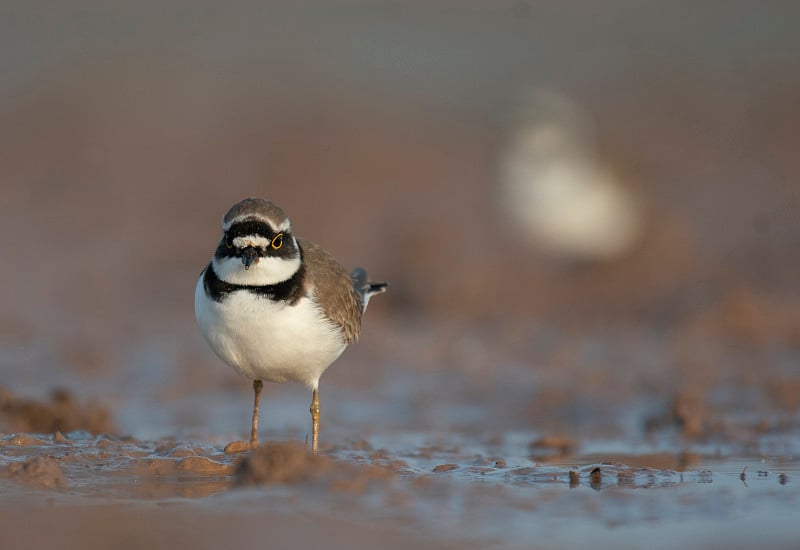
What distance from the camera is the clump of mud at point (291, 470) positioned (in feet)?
19.6

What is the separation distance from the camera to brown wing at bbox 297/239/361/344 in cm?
703

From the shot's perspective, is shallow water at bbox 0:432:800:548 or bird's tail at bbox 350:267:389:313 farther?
bird's tail at bbox 350:267:389:313

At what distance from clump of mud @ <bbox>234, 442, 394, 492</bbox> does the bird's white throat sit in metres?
0.95

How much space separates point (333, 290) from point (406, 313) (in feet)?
19.7

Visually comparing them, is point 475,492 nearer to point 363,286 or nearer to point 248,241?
point 248,241

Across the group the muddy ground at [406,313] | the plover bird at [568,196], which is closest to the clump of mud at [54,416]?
the muddy ground at [406,313]

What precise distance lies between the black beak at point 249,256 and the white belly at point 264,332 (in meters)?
0.20

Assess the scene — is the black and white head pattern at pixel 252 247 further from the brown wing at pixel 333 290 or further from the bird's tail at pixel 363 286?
the bird's tail at pixel 363 286

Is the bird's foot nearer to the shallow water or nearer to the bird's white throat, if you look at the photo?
the shallow water

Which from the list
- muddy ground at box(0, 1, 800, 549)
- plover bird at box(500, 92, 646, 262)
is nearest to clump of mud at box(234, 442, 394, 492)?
Answer: muddy ground at box(0, 1, 800, 549)

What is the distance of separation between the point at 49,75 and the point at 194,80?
263 cm

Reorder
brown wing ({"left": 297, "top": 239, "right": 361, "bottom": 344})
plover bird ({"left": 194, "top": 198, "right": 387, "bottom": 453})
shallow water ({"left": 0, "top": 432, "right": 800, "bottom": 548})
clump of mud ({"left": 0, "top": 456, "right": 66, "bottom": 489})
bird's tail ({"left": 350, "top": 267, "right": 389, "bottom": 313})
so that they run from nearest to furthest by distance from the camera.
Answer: shallow water ({"left": 0, "top": 432, "right": 800, "bottom": 548})
clump of mud ({"left": 0, "top": 456, "right": 66, "bottom": 489})
plover bird ({"left": 194, "top": 198, "right": 387, "bottom": 453})
brown wing ({"left": 297, "top": 239, "right": 361, "bottom": 344})
bird's tail ({"left": 350, "top": 267, "right": 389, "bottom": 313})

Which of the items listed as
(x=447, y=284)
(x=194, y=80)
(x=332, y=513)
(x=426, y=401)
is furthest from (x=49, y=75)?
(x=332, y=513)

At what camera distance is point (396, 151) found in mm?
21141
